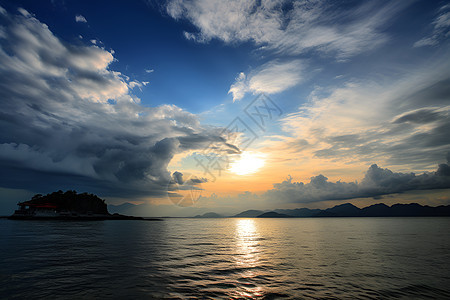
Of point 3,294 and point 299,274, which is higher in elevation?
point 3,294

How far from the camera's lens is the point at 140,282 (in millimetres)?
16562

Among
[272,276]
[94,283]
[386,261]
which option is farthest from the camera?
[386,261]

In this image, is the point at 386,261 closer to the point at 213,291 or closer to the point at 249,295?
the point at 249,295

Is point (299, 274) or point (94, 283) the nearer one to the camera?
point (94, 283)

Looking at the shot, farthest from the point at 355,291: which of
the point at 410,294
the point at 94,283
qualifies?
the point at 94,283

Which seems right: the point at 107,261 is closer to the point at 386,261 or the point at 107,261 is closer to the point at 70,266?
the point at 70,266

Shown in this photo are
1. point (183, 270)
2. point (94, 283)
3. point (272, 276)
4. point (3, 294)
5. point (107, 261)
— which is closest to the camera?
point (3, 294)

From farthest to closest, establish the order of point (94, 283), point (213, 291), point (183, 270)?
1. point (183, 270)
2. point (94, 283)
3. point (213, 291)

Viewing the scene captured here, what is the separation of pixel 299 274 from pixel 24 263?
93.7 feet

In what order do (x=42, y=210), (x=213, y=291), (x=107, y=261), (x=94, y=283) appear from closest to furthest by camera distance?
(x=213, y=291)
(x=94, y=283)
(x=107, y=261)
(x=42, y=210)

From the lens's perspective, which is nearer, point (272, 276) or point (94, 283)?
point (94, 283)

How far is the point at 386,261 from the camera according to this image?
25.8 m

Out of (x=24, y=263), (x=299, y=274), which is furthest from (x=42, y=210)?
(x=299, y=274)

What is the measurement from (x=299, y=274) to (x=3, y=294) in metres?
22.6
